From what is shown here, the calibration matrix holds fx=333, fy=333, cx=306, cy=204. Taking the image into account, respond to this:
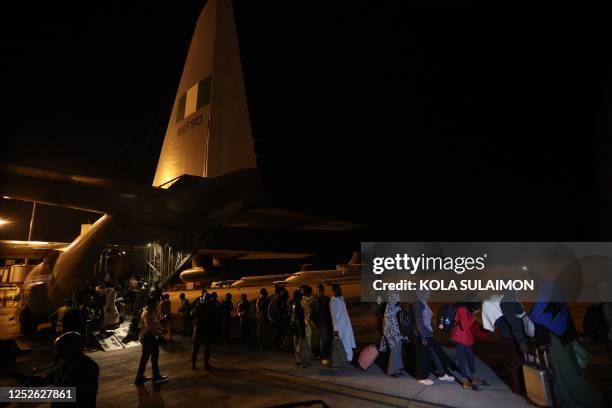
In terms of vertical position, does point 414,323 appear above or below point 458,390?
above

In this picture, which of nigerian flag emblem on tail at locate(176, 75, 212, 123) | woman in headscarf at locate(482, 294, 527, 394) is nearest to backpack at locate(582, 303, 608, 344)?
Result: woman in headscarf at locate(482, 294, 527, 394)

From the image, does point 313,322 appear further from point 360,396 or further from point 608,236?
point 608,236

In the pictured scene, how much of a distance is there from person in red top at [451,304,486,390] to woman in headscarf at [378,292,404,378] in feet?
3.55

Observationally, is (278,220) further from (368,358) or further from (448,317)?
(448,317)

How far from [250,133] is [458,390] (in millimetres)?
6725

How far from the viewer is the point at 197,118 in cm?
858

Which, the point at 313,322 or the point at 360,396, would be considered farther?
the point at 313,322

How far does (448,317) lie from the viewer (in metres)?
6.23

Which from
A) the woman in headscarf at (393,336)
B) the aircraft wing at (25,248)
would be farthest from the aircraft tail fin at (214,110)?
the aircraft wing at (25,248)

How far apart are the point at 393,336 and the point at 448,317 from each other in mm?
1148

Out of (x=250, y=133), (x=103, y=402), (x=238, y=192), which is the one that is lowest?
(x=103, y=402)

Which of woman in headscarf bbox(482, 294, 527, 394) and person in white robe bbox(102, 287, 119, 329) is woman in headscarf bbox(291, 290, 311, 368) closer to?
woman in headscarf bbox(482, 294, 527, 394)

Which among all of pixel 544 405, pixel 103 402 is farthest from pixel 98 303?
pixel 544 405

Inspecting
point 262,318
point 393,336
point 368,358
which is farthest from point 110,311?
point 393,336
